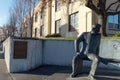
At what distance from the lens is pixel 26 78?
14359 millimetres

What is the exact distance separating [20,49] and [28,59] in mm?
757

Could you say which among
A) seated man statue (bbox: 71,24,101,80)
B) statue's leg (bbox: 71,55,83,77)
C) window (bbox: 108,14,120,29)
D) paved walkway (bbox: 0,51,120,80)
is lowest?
paved walkway (bbox: 0,51,120,80)

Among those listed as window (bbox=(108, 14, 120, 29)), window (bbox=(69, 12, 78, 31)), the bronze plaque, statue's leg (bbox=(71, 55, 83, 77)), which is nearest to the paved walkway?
statue's leg (bbox=(71, 55, 83, 77))

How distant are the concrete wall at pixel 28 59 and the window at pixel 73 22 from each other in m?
13.2

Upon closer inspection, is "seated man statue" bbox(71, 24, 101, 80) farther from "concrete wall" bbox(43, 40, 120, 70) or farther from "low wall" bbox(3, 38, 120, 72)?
"concrete wall" bbox(43, 40, 120, 70)

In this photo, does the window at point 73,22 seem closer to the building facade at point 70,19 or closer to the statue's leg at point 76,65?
the building facade at point 70,19

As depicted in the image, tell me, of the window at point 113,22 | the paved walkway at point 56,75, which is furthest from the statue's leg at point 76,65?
the window at point 113,22

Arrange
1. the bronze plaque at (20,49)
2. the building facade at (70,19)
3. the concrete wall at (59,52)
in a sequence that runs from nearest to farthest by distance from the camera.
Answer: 1. the bronze plaque at (20,49)
2. the concrete wall at (59,52)
3. the building facade at (70,19)

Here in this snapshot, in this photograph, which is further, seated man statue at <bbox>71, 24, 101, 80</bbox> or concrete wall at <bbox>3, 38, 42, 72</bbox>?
concrete wall at <bbox>3, 38, 42, 72</bbox>

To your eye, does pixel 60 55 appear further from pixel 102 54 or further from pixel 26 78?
pixel 26 78

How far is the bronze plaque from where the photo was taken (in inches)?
676

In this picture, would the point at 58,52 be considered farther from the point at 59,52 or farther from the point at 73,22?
the point at 73,22

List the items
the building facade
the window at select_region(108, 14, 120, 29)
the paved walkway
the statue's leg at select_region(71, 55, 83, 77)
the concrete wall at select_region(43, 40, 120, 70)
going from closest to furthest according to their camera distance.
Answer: the paved walkway, the statue's leg at select_region(71, 55, 83, 77), the concrete wall at select_region(43, 40, 120, 70), the building facade, the window at select_region(108, 14, 120, 29)

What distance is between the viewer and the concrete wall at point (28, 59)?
16.9m
